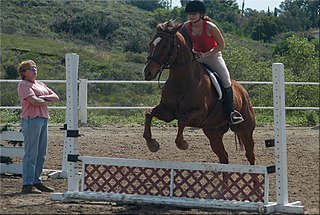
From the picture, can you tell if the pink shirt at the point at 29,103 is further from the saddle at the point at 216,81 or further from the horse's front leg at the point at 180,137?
the saddle at the point at 216,81

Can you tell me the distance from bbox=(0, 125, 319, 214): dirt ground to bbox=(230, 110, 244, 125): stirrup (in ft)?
3.17

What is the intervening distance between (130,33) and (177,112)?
153ft

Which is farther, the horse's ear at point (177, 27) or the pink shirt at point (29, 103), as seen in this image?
the pink shirt at point (29, 103)

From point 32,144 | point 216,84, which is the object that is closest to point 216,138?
point 216,84

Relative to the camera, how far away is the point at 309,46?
27547mm

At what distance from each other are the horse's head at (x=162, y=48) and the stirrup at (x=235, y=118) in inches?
46.6

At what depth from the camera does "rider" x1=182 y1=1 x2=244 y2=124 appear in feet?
25.9

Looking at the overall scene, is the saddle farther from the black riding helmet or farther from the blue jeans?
the blue jeans

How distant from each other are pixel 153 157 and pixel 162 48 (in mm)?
4168

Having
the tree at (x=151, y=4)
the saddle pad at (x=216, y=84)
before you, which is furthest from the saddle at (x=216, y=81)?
the tree at (x=151, y=4)

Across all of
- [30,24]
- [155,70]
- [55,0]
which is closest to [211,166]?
[155,70]

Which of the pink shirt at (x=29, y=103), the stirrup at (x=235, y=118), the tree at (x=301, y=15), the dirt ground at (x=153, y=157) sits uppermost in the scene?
the tree at (x=301, y=15)

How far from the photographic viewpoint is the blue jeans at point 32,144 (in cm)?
805

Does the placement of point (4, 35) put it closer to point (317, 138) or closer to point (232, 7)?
point (232, 7)
